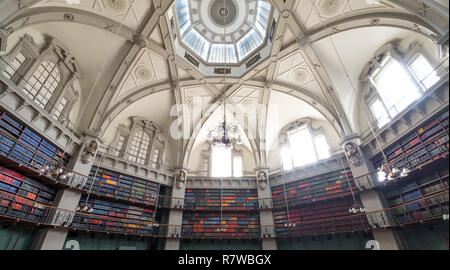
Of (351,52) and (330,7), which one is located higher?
(330,7)

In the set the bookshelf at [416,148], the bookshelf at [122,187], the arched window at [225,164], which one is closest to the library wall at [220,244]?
the bookshelf at [122,187]

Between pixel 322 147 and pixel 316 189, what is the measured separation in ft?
8.83

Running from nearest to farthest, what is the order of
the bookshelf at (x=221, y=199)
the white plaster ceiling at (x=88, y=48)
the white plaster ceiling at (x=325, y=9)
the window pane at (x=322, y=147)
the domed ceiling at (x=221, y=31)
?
the white plaster ceiling at (x=325, y=9) < the white plaster ceiling at (x=88, y=48) < the domed ceiling at (x=221, y=31) < the window pane at (x=322, y=147) < the bookshelf at (x=221, y=199)

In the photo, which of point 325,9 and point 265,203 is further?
point 265,203

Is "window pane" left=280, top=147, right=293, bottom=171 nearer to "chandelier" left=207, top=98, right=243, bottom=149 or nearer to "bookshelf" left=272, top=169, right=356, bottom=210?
"bookshelf" left=272, top=169, right=356, bottom=210

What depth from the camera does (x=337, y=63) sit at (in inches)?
385

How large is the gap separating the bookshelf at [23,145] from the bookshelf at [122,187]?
2.10 metres

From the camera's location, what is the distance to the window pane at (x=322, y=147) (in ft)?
38.6

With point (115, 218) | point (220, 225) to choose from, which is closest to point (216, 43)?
point (220, 225)

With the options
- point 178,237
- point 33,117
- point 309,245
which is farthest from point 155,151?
point 309,245

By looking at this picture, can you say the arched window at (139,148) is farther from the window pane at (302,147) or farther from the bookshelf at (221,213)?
the window pane at (302,147)

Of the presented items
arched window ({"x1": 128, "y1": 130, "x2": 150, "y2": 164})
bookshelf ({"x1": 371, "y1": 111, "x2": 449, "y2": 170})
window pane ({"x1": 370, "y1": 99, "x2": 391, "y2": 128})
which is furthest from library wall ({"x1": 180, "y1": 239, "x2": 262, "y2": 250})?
window pane ({"x1": 370, "y1": 99, "x2": 391, "y2": 128})

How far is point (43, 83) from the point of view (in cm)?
852

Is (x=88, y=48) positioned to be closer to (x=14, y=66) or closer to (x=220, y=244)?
(x=14, y=66)
